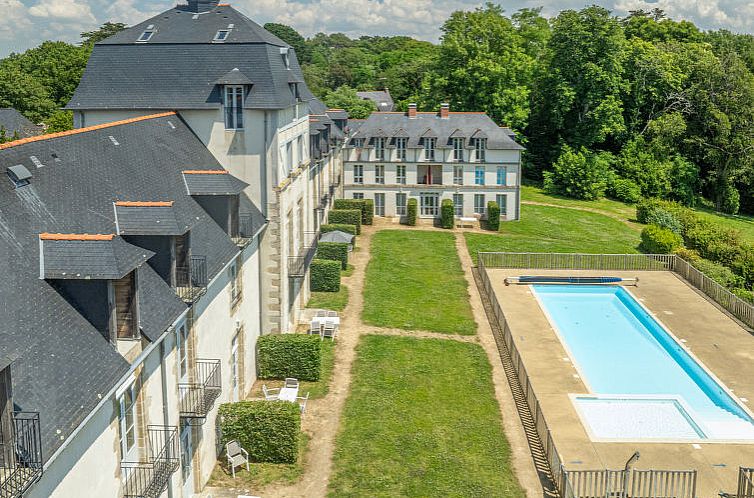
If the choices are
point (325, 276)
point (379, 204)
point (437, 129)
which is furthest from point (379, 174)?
point (325, 276)

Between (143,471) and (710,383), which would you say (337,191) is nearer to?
(710,383)

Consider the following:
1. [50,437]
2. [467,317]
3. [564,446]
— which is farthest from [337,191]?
[50,437]

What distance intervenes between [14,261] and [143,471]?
16.9 feet

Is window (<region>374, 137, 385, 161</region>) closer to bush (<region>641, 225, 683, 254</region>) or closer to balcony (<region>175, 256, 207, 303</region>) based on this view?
bush (<region>641, 225, 683, 254</region>)

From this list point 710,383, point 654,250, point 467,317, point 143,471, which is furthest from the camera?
point 654,250

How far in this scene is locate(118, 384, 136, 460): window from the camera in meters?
14.4

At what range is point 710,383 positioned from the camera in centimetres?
2944

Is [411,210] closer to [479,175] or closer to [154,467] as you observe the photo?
[479,175]

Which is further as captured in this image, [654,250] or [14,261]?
[654,250]

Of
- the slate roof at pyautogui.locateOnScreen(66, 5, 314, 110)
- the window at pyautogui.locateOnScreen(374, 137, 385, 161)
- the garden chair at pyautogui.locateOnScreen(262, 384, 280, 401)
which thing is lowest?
the garden chair at pyautogui.locateOnScreen(262, 384, 280, 401)

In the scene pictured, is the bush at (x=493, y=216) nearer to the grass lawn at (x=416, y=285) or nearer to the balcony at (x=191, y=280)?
the grass lawn at (x=416, y=285)

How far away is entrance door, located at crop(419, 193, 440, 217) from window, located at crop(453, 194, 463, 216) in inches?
54.0

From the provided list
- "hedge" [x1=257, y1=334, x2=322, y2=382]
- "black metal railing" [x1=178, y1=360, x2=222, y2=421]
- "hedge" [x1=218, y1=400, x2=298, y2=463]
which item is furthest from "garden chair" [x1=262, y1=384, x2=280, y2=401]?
"black metal railing" [x1=178, y1=360, x2=222, y2=421]

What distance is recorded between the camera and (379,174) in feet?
192
